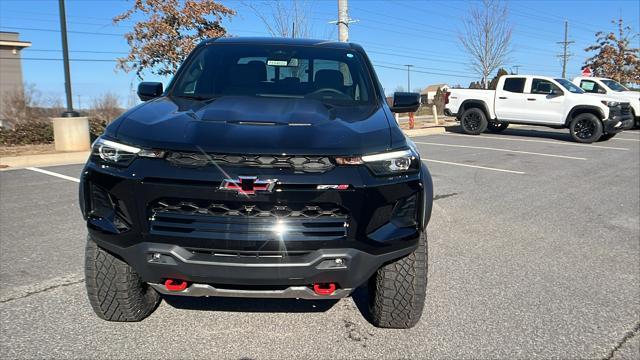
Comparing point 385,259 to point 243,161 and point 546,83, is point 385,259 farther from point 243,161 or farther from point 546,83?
point 546,83

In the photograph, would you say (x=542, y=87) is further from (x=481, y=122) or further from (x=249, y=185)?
(x=249, y=185)

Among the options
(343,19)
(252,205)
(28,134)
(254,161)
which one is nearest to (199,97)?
(254,161)

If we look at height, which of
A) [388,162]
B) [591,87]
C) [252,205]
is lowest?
[252,205]

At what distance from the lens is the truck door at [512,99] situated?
16.0 m

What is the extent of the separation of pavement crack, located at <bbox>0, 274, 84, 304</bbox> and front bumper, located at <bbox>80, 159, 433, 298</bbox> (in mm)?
1431

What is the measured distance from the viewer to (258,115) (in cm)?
279

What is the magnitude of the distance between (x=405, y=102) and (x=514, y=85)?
44.8 feet

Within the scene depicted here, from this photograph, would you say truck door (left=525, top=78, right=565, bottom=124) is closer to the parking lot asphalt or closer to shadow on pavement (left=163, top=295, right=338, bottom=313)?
the parking lot asphalt

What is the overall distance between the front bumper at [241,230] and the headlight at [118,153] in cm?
4

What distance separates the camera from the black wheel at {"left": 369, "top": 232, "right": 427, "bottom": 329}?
2.80 meters

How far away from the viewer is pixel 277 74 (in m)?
3.74

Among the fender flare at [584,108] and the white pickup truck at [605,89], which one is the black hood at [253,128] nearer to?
the fender flare at [584,108]

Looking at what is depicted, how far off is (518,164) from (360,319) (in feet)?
26.6

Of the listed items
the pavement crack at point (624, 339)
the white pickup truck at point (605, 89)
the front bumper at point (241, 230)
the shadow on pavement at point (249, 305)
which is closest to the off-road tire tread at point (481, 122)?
the white pickup truck at point (605, 89)
